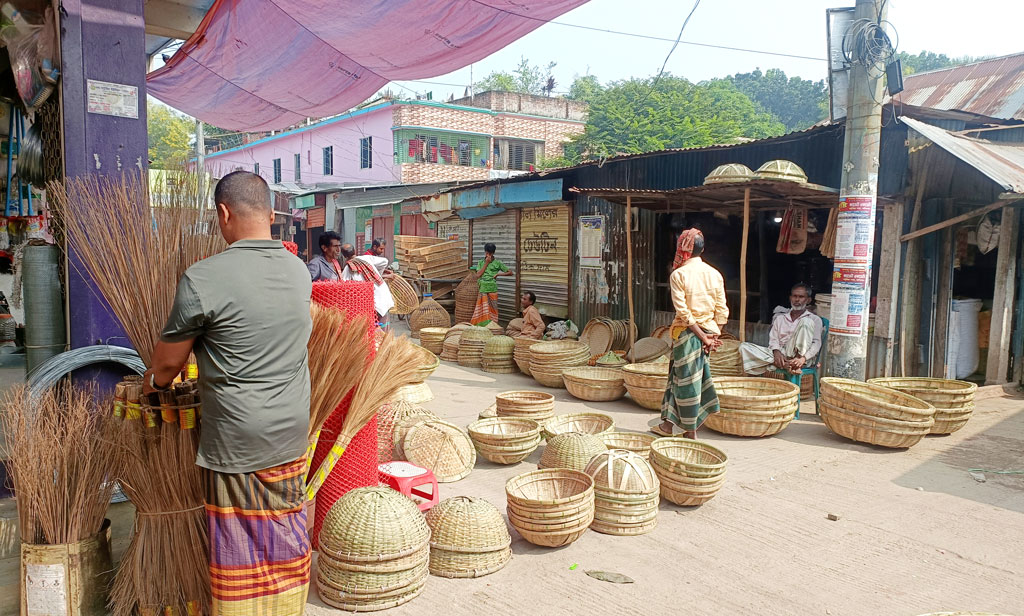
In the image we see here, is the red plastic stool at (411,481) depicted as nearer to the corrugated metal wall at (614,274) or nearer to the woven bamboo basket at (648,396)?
the woven bamboo basket at (648,396)

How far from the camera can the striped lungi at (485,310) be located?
35.2ft

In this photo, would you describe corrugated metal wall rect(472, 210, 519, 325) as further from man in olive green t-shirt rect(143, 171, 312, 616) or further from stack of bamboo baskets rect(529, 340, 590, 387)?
man in olive green t-shirt rect(143, 171, 312, 616)

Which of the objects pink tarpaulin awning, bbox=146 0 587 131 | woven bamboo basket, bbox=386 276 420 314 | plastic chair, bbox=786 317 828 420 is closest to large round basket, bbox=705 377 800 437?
plastic chair, bbox=786 317 828 420

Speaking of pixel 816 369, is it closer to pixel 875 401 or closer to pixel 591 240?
pixel 875 401

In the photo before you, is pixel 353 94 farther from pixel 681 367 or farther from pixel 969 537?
pixel 969 537

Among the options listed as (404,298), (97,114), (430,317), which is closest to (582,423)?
(97,114)

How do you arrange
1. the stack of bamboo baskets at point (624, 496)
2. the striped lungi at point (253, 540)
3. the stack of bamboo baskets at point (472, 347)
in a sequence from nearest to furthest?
the striped lungi at point (253, 540)
the stack of bamboo baskets at point (624, 496)
the stack of bamboo baskets at point (472, 347)

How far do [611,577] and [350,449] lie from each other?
1.37 m

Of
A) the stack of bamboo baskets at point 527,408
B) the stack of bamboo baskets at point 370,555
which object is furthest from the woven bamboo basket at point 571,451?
the stack of bamboo baskets at point 370,555

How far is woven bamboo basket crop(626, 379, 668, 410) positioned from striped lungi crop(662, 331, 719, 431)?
1.02m

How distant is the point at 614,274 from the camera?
923 centimetres

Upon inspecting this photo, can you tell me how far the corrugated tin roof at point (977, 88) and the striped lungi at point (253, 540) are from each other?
34.6 ft

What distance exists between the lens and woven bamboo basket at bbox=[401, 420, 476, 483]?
421 centimetres

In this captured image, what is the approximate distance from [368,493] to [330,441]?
29 centimetres
